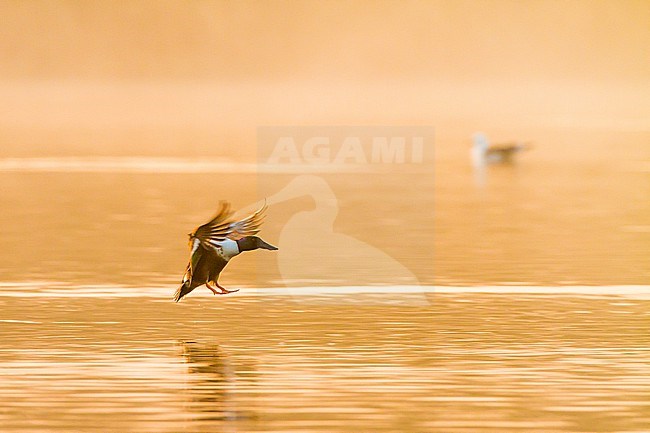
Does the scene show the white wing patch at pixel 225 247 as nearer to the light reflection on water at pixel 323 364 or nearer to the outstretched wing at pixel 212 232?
the outstretched wing at pixel 212 232

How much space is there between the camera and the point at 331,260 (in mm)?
18219

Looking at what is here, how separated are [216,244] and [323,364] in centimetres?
148

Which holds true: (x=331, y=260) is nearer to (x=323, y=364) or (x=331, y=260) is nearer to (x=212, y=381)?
(x=323, y=364)

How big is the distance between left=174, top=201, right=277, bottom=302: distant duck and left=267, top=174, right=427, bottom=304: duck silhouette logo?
2.35 meters

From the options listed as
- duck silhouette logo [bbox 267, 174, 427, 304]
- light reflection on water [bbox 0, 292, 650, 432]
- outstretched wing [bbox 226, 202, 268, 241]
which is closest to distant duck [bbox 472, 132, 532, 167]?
duck silhouette logo [bbox 267, 174, 427, 304]

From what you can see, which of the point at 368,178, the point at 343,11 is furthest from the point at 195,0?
the point at 368,178

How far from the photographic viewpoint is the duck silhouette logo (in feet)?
53.8

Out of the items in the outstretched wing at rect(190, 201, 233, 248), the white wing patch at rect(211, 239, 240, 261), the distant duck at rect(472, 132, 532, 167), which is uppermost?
the distant duck at rect(472, 132, 532, 167)

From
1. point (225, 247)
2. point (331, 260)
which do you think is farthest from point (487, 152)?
point (225, 247)

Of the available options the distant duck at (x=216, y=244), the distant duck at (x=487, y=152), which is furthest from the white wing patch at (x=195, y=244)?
the distant duck at (x=487, y=152)

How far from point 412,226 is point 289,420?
11.9m

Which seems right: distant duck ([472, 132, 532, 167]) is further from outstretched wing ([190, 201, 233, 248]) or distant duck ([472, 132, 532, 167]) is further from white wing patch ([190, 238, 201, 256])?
white wing patch ([190, 238, 201, 256])

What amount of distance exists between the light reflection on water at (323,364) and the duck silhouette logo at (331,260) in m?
1.25

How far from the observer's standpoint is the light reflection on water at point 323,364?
10.5 m
